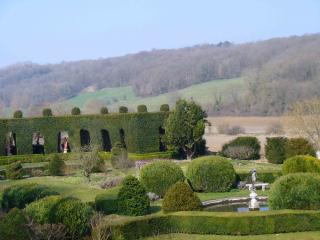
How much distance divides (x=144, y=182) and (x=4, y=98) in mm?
150670

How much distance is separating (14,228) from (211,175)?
13759mm

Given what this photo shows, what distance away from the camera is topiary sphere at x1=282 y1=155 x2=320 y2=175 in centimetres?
2527

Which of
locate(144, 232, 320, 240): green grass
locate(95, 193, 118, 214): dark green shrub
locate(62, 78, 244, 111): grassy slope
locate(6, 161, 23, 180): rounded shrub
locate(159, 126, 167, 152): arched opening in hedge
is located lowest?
locate(144, 232, 320, 240): green grass

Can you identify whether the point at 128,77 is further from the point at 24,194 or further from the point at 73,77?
the point at 24,194

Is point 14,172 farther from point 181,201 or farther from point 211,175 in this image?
point 181,201

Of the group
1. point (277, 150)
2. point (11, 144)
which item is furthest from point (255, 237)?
point (11, 144)

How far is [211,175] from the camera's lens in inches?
1005

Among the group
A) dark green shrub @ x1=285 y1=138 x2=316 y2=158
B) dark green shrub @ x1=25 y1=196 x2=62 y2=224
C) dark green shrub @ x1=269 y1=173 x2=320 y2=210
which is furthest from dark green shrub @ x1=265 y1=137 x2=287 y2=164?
dark green shrub @ x1=25 y1=196 x2=62 y2=224

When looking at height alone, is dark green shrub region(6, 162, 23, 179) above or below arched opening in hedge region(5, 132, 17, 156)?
below

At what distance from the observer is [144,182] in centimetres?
2442

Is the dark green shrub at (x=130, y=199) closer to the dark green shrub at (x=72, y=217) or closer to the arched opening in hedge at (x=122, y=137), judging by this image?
the dark green shrub at (x=72, y=217)

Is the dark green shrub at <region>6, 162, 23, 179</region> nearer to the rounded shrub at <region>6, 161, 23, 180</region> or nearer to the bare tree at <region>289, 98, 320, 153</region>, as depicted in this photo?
the rounded shrub at <region>6, 161, 23, 180</region>

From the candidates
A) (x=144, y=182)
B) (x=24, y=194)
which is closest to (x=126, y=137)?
(x=144, y=182)

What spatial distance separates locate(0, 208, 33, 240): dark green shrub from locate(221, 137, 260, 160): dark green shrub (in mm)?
26471
